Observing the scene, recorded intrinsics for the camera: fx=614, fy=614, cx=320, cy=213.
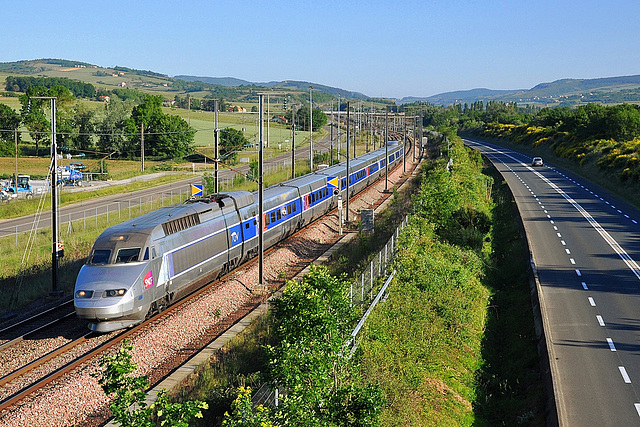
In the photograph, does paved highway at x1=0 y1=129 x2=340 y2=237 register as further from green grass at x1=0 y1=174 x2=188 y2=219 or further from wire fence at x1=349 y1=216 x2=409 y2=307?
wire fence at x1=349 y1=216 x2=409 y2=307

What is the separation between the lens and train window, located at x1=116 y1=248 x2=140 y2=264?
19656mm

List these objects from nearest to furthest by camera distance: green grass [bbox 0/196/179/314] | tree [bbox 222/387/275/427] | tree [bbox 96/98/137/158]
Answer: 1. tree [bbox 222/387/275/427]
2. green grass [bbox 0/196/179/314]
3. tree [bbox 96/98/137/158]

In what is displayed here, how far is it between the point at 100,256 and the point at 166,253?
2.24 m

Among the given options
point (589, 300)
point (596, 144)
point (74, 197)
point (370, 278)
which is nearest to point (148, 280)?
point (370, 278)

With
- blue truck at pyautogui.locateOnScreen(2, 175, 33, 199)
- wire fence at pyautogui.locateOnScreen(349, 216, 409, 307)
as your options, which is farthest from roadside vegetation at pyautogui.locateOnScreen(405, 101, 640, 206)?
blue truck at pyautogui.locateOnScreen(2, 175, 33, 199)

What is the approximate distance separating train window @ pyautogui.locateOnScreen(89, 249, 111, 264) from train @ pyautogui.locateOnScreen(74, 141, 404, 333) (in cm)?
2

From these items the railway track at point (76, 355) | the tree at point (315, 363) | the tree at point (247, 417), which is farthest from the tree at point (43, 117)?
the tree at point (247, 417)

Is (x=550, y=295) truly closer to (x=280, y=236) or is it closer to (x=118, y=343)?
(x=280, y=236)

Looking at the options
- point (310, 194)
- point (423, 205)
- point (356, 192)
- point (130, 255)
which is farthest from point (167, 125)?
point (130, 255)

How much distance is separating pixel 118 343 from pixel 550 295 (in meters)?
17.1

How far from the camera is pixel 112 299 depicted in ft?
61.1

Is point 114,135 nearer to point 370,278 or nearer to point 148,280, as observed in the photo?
point 148,280

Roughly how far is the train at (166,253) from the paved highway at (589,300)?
41.8ft

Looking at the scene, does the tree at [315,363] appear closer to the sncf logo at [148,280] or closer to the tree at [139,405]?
the tree at [139,405]
